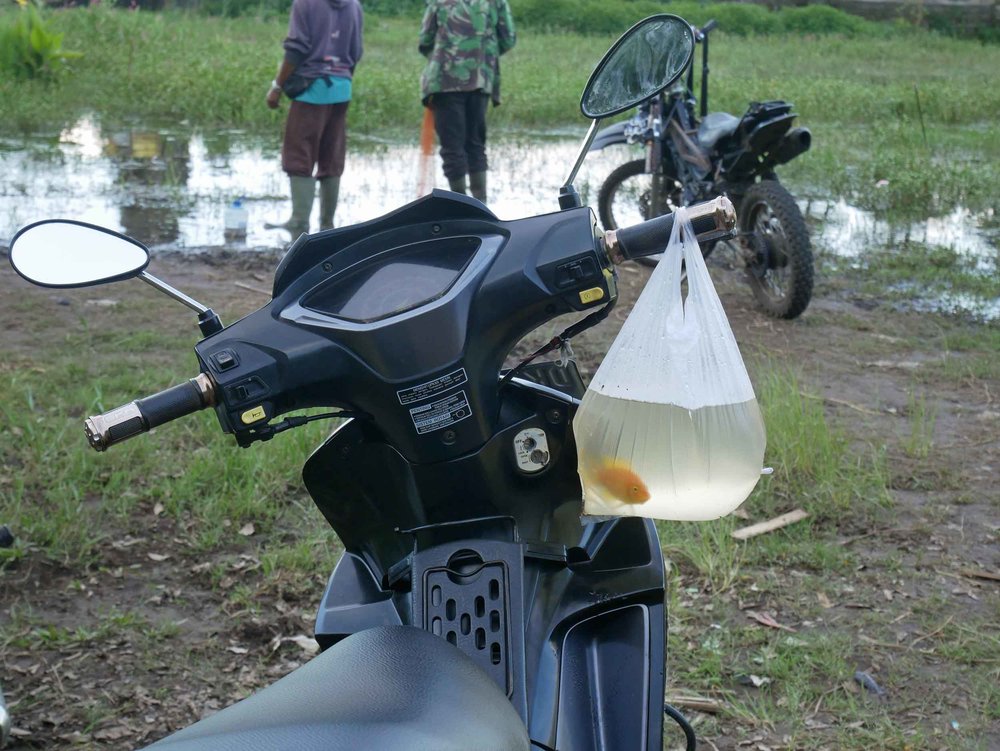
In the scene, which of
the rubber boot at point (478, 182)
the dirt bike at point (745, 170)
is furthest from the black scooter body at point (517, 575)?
the rubber boot at point (478, 182)

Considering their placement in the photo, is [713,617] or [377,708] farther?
[713,617]

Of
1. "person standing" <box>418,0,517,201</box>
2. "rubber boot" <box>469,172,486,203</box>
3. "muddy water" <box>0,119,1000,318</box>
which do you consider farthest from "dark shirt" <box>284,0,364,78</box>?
"rubber boot" <box>469,172,486,203</box>

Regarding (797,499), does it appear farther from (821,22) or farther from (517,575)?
(821,22)

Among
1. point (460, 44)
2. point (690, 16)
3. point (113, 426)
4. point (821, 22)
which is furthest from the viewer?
point (821, 22)

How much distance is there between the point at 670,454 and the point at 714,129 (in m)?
4.55

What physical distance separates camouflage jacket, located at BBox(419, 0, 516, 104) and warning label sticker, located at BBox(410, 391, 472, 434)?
5821 mm

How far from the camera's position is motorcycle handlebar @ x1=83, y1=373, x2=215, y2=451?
142 cm

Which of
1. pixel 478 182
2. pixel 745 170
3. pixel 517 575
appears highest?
pixel 517 575

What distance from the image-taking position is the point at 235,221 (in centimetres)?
705

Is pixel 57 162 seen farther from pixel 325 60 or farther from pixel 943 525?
pixel 943 525

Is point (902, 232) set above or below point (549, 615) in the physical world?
below

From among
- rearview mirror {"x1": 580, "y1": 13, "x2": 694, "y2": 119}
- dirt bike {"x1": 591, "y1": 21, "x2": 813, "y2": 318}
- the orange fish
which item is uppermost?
rearview mirror {"x1": 580, "y1": 13, "x2": 694, "y2": 119}

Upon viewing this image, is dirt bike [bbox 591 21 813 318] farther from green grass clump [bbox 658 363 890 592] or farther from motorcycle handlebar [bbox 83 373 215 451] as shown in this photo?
motorcycle handlebar [bbox 83 373 215 451]

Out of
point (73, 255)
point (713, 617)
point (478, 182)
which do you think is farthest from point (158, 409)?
point (478, 182)
